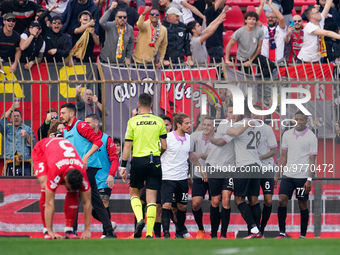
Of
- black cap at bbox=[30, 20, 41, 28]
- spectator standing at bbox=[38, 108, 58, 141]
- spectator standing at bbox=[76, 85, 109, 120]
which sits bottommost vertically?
spectator standing at bbox=[38, 108, 58, 141]

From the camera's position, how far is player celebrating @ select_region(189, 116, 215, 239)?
43.1 feet

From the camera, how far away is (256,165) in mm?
12703

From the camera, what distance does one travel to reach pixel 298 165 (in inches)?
516

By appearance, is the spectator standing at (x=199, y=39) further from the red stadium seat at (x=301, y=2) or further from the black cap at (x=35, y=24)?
the red stadium seat at (x=301, y=2)

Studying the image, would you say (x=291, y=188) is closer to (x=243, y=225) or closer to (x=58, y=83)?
(x=243, y=225)

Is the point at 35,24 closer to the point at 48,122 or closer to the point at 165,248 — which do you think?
the point at 48,122

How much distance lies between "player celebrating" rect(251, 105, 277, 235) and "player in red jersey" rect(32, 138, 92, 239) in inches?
141

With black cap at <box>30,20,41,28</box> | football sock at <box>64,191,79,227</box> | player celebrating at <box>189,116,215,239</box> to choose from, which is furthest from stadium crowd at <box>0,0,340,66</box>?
football sock at <box>64,191,79,227</box>

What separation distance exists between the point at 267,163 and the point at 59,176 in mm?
4109

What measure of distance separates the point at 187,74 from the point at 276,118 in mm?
1840

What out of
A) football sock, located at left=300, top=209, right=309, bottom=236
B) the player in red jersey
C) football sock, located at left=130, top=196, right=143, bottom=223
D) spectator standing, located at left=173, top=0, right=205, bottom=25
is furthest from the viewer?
spectator standing, located at left=173, top=0, right=205, bottom=25

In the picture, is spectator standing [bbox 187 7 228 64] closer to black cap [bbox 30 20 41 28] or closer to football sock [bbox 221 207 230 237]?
black cap [bbox 30 20 41 28]

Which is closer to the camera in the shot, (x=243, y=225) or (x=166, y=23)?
(x=243, y=225)

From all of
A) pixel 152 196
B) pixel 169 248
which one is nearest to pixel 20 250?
pixel 169 248
